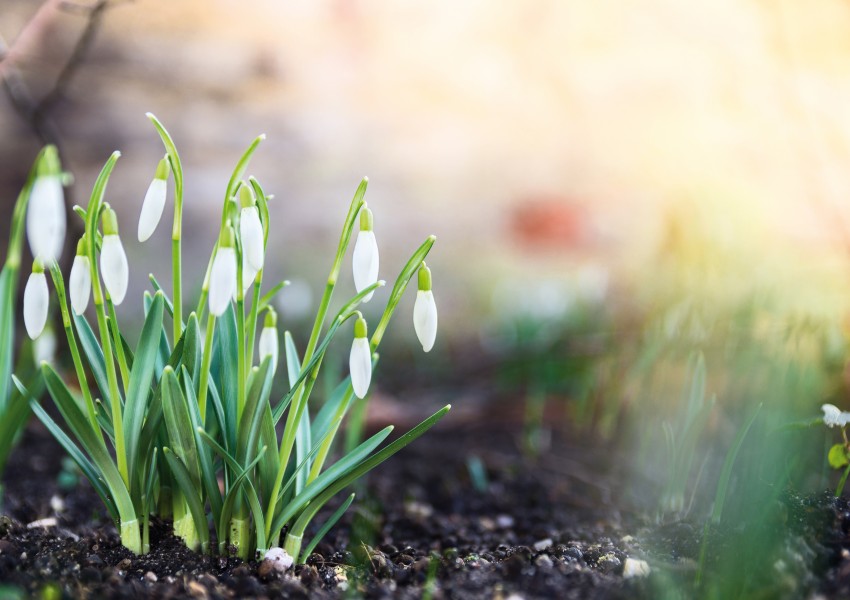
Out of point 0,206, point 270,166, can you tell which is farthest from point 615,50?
point 0,206

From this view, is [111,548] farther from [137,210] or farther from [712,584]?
[137,210]

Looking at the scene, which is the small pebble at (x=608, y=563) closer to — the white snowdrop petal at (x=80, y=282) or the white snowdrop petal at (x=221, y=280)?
the white snowdrop petal at (x=221, y=280)

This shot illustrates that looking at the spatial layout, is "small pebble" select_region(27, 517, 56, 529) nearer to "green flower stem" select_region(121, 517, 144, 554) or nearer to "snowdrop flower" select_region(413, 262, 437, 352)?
"green flower stem" select_region(121, 517, 144, 554)

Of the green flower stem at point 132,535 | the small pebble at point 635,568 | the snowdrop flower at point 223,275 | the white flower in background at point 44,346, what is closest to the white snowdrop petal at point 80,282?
the snowdrop flower at point 223,275

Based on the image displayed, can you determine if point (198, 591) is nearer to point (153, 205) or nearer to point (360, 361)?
point (360, 361)

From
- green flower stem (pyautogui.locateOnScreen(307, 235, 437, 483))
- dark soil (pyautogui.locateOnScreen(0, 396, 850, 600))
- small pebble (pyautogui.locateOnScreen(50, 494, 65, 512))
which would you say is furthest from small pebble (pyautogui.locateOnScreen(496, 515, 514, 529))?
small pebble (pyautogui.locateOnScreen(50, 494, 65, 512))

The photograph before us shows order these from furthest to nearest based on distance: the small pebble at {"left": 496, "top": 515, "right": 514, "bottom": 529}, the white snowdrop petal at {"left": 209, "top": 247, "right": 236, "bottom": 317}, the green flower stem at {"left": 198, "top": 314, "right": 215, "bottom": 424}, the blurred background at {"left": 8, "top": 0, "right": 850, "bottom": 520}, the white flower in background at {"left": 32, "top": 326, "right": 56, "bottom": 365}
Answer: the blurred background at {"left": 8, "top": 0, "right": 850, "bottom": 520} → the white flower in background at {"left": 32, "top": 326, "right": 56, "bottom": 365} → the small pebble at {"left": 496, "top": 515, "right": 514, "bottom": 529} → the green flower stem at {"left": 198, "top": 314, "right": 215, "bottom": 424} → the white snowdrop petal at {"left": 209, "top": 247, "right": 236, "bottom": 317}

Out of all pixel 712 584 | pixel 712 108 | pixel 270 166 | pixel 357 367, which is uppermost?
pixel 712 108
